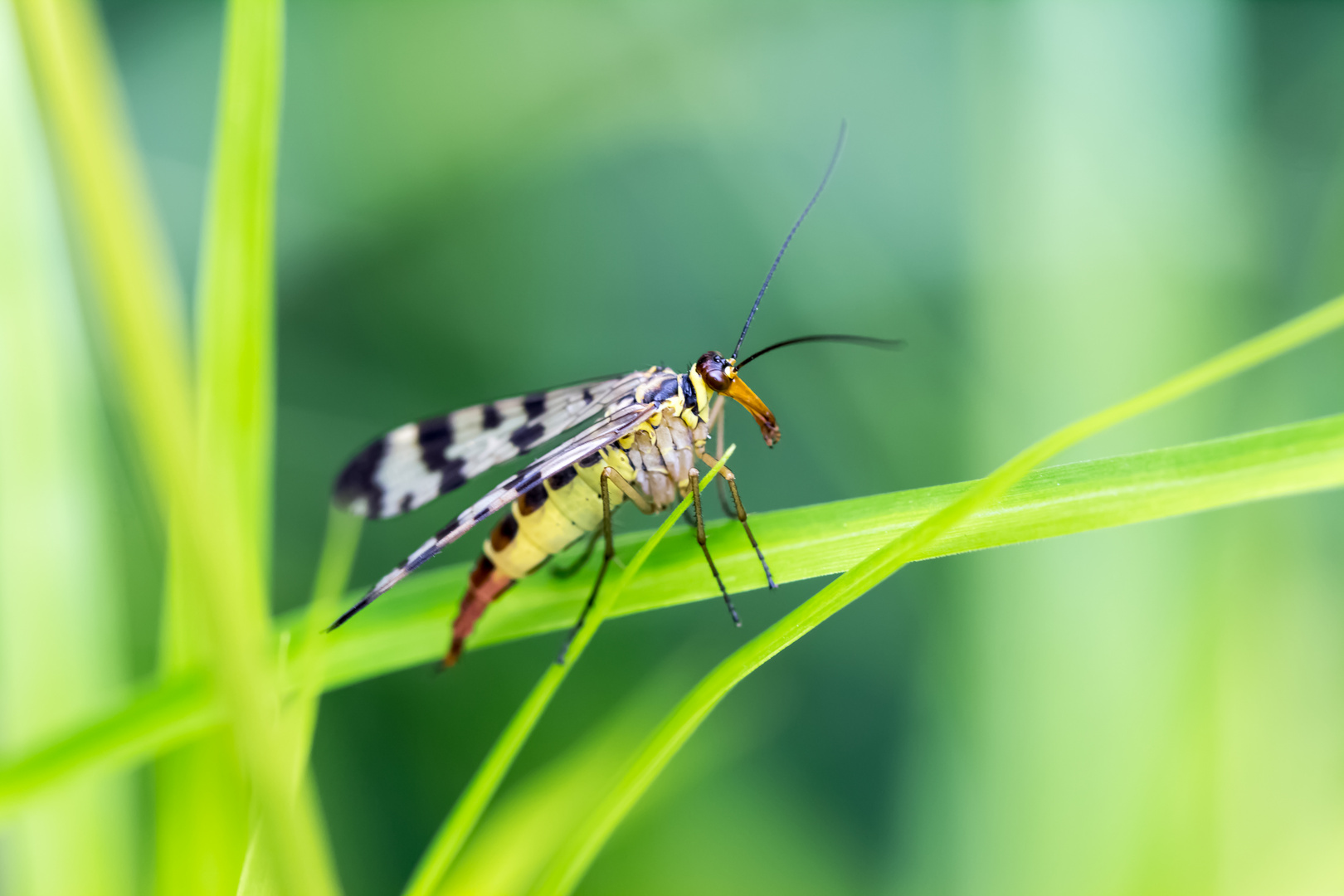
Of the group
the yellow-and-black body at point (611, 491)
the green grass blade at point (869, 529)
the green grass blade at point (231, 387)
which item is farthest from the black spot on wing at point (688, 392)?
the green grass blade at point (231, 387)

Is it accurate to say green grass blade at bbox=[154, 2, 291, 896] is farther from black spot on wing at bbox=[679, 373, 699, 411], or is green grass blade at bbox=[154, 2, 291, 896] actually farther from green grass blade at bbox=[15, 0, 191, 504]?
black spot on wing at bbox=[679, 373, 699, 411]

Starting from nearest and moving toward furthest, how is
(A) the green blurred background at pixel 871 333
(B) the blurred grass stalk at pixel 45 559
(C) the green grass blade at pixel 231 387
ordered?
(C) the green grass blade at pixel 231 387, (B) the blurred grass stalk at pixel 45 559, (A) the green blurred background at pixel 871 333

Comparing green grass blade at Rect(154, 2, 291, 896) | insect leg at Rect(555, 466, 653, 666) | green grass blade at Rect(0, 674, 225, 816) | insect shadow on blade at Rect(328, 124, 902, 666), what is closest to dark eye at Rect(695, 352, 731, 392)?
insect shadow on blade at Rect(328, 124, 902, 666)

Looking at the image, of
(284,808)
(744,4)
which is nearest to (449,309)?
(744,4)

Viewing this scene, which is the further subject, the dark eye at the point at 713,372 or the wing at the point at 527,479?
the dark eye at the point at 713,372

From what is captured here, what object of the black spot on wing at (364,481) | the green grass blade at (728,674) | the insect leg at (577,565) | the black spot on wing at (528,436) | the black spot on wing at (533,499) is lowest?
the green grass blade at (728,674)

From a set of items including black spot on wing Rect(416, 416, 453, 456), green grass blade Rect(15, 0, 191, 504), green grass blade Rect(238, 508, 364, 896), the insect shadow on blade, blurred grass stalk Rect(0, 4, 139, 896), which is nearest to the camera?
green grass blade Rect(15, 0, 191, 504)

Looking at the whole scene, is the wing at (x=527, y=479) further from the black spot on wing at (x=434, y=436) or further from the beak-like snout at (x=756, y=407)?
the black spot on wing at (x=434, y=436)
